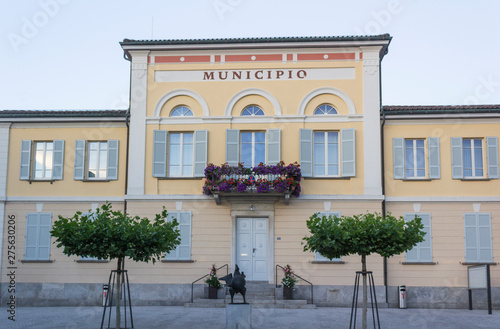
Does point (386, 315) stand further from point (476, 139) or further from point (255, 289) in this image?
point (476, 139)

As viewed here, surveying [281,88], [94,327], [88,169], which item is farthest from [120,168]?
[94,327]

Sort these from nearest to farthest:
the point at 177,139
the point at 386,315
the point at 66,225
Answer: the point at 66,225
the point at 386,315
the point at 177,139

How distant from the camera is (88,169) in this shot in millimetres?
23750

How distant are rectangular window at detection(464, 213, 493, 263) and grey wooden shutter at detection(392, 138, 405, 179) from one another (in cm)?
279

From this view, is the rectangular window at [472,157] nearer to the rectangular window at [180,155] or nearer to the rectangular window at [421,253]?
the rectangular window at [421,253]

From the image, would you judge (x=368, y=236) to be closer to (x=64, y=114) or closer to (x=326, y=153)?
(x=326, y=153)

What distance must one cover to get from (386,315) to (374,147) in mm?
6246

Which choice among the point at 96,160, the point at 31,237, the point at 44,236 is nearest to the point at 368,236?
the point at 96,160

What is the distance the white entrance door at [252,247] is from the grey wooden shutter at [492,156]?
8.37m

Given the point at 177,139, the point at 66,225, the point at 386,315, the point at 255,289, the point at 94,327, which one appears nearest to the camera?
the point at 66,225

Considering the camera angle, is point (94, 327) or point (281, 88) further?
point (281, 88)

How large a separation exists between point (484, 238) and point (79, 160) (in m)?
15.3

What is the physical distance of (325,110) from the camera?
23.3 m

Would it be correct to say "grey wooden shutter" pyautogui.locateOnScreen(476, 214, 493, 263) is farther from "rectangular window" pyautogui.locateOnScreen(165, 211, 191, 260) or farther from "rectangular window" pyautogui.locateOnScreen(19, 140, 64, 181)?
"rectangular window" pyautogui.locateOnScreen(19, 140, 64, 181)
